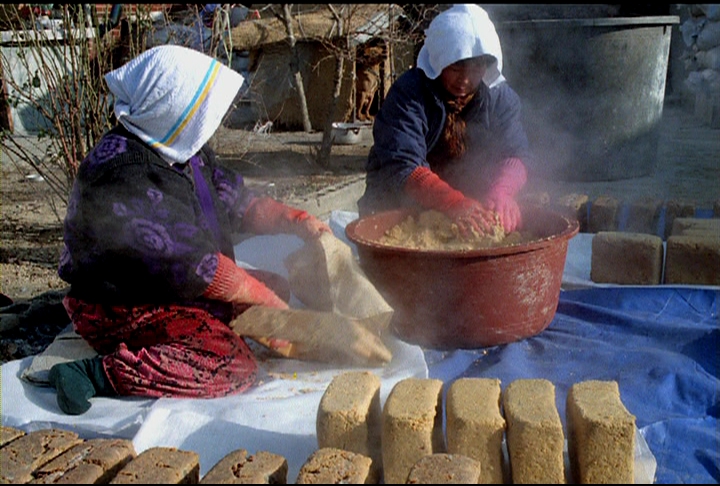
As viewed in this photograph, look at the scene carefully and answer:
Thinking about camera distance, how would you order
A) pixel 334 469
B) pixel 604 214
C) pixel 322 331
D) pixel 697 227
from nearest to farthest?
pixel 334 469, pixel 322 331, pixel 697 227, pixel 604 214

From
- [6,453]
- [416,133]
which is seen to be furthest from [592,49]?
[6,453]

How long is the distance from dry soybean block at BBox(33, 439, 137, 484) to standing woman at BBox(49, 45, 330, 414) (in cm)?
58

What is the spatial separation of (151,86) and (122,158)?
293mm

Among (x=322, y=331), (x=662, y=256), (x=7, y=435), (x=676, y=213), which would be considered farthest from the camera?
(x=676, y=213)

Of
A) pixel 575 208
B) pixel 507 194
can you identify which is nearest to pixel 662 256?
pixel 575 208

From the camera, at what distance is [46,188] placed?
24.6ft

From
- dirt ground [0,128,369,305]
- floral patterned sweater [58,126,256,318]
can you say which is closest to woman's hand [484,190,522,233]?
floral patterned sweater [58,126,256,318]

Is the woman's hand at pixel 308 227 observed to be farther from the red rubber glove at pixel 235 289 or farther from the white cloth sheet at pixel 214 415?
the white cloth sheet at pixel 214 415

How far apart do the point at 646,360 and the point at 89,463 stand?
2.25 metres

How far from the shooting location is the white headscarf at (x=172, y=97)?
2.79m

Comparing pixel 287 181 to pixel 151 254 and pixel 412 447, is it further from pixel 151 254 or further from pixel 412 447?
pixel 412 447

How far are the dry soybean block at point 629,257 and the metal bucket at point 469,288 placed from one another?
708 mm

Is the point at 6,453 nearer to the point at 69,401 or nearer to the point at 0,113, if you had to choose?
the point at 69,401

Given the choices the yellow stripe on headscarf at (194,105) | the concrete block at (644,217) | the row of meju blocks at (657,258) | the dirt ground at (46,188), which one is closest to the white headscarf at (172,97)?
the yellow stripe on headscarf at (194,105)
